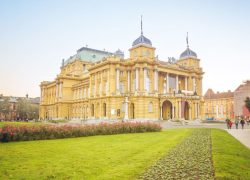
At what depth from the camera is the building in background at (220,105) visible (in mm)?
112306

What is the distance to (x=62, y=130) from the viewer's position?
22.3 meters

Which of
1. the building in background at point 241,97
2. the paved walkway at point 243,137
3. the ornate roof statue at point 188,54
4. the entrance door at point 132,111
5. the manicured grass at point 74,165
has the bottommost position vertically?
the paved walkway at point 243,137

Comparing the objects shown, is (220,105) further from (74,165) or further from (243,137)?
(74,165)

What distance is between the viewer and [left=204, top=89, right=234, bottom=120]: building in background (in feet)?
368

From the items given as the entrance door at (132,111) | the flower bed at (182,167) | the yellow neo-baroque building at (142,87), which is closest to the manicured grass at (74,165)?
the flower bed at (182,167)

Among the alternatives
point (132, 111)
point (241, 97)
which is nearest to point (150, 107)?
point (132, 111)

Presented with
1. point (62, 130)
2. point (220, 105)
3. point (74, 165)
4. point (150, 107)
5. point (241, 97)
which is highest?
point (241, 97)

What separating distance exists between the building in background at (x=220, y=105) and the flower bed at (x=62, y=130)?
89546 millimetres

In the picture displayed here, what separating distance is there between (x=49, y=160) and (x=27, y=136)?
9.66 meters

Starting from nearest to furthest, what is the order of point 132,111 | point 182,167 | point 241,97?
point 182,167
point 132,111
point 241,97

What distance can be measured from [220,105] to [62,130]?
108057 mm

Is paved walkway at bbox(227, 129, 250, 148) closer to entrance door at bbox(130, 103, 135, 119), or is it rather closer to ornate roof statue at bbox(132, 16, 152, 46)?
entrance door at bbox(130, 103, 135, 119)

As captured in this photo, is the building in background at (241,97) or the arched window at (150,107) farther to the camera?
the building in background at (241,97)

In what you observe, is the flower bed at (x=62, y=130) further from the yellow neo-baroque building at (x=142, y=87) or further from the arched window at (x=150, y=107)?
the arched window at (x=150, y=107)
